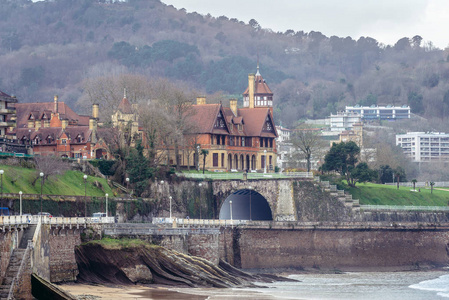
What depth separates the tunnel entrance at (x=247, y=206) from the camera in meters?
110

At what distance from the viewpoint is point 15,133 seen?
110562 millimetres

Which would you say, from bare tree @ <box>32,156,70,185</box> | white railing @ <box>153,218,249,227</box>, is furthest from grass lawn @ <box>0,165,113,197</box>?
white railing @ <box>153,218,249,227</box>

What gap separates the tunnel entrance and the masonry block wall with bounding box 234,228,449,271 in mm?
9974

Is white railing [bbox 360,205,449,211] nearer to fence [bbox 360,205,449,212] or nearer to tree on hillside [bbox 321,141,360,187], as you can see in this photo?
fence [bbox 360,205,449,212]

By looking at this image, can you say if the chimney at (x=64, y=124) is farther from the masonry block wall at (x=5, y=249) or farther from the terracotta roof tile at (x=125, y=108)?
the masonry block wall at (x=5, y=249)

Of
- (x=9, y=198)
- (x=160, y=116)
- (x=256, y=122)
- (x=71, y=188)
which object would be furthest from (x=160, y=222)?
(x=256, y=122)

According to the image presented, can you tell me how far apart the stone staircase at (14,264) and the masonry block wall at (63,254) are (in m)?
5.31

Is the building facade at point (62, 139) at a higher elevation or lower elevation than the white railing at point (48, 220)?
higher

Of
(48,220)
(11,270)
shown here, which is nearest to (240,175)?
(48,220)

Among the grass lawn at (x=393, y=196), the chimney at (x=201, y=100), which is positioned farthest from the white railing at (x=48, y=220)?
the chimney at (x=201, y=100)

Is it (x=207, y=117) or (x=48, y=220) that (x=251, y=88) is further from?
(x=48, y=220)

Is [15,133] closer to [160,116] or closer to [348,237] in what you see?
[160,116]

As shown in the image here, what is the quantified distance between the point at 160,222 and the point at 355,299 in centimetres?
1959

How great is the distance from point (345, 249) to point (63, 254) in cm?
4045
